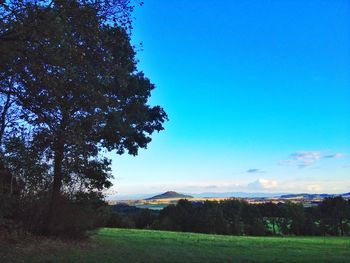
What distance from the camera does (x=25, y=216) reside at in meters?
17.9

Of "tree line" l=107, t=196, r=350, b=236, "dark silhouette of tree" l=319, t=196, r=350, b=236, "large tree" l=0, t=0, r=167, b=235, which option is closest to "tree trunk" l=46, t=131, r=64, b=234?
"large tree" l=0, t=0, r=167, b=235

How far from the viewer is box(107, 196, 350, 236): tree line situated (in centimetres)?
6194

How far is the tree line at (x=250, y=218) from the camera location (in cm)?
6194

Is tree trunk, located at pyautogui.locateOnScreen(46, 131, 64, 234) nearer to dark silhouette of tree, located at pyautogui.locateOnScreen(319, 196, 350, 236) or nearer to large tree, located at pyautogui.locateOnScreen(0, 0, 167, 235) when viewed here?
large tree, located at pyautogui.locateOnScreen(0, 0, 167, 235)

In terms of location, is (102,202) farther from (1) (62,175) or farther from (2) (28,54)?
(2) (28,54)

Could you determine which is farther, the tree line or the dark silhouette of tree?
the dark silhouette of tree

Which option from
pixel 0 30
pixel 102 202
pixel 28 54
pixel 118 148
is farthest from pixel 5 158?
pixel 118 148

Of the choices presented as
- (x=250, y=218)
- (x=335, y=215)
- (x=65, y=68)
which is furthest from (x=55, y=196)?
(x=335, y=215)

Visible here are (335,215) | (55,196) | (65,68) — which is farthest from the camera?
(335,215)

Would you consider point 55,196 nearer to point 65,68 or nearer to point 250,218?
point 65,68

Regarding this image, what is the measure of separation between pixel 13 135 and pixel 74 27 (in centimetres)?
426

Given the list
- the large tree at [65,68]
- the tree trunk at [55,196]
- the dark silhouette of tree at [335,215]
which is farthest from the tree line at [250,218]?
the large tree at [65,68]

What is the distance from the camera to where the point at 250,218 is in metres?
73.0

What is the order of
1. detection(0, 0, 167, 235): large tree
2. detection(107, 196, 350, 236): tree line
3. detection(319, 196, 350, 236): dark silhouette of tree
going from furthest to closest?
1. detection(319, 196, 350, 236): dark silhouette of tree
2. detection(107, 196, 350, 236): tree line
3. detection(0, 0, 167, 235): large tree
